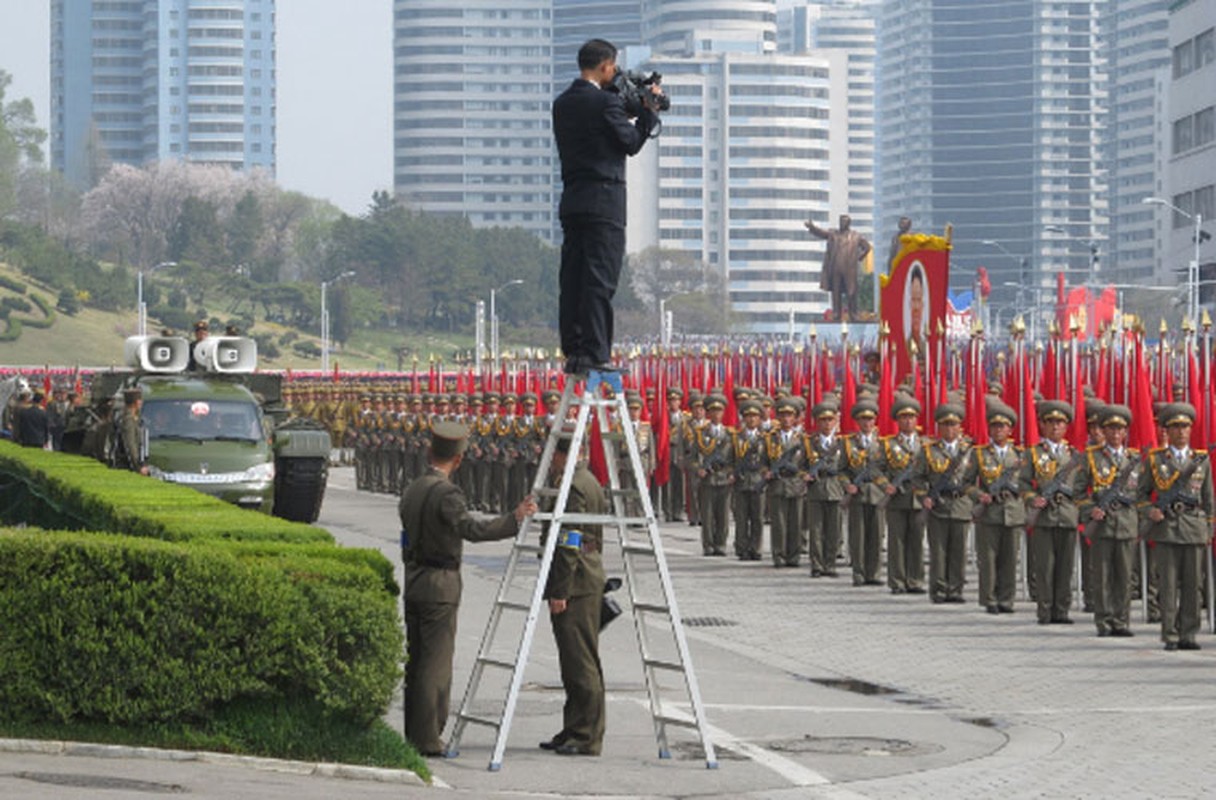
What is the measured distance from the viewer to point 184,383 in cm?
3053

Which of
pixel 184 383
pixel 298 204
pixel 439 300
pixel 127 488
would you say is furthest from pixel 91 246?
pixel 127 488

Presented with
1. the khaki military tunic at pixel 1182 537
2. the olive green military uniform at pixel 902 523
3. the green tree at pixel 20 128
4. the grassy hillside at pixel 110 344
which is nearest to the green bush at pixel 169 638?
the khaki military tunic at pixel 1182 537

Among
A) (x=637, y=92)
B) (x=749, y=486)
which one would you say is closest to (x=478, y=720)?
(x=637, y=92)

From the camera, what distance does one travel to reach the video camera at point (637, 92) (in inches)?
451

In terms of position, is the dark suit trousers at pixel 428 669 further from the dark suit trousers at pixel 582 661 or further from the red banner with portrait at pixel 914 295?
the red banner with portrait at pixel 914 295

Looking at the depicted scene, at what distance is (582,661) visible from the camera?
12.5 metres

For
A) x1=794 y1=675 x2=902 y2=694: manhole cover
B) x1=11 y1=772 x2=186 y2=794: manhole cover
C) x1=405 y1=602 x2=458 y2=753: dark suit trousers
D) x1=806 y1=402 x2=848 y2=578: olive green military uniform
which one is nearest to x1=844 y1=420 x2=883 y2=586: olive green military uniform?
x1=806 y1=402 x2=848 y2=578: olive green military uniform

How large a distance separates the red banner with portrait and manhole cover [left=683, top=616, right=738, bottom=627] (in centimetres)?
1155

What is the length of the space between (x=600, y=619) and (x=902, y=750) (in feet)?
6.00

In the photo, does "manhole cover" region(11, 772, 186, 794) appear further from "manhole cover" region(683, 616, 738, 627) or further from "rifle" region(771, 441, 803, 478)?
"rifle" region(771, 441, 803, 478)

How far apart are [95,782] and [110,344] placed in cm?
11601

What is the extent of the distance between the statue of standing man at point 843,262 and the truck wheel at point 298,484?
95.0 meters

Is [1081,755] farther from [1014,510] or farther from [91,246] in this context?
[91,246]

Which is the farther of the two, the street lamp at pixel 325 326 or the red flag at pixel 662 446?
the street lamp at pixel 325 326
